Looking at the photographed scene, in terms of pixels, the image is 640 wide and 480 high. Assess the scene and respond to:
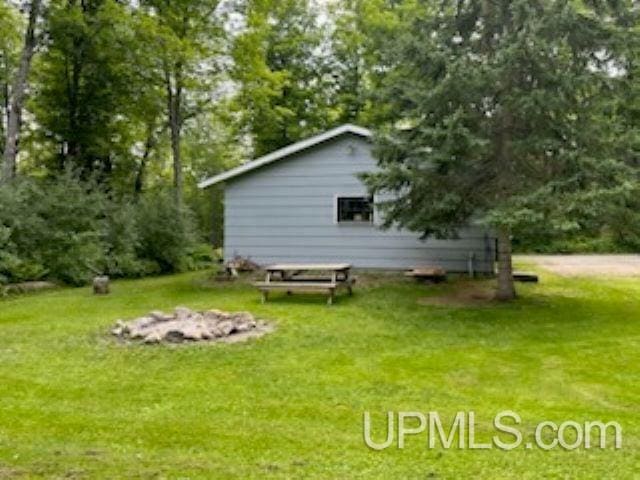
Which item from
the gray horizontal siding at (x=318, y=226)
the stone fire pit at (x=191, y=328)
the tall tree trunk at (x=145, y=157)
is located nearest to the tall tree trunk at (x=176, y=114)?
the tall tree trunk at (x=145, y=157)

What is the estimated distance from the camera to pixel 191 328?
313 inches

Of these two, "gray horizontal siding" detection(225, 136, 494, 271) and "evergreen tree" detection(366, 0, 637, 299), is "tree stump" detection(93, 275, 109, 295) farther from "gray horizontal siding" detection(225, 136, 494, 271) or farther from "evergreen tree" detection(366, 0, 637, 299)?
"evergreen tree" detection(366, 0, 637, 299)

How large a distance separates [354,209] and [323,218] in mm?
766

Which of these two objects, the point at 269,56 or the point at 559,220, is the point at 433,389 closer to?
the point at 559,220

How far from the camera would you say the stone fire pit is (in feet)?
25.5

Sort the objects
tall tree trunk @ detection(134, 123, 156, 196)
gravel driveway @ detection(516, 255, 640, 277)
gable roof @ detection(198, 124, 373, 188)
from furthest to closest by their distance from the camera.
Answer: tall tree trunk @ detection(134, 123, 156, 196) < gravel driveway @ detection(516, 255, 640, 277) < gable roof @ detection(198, 124, 373, 188)

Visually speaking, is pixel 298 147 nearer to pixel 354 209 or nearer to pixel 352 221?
pixel 354 209

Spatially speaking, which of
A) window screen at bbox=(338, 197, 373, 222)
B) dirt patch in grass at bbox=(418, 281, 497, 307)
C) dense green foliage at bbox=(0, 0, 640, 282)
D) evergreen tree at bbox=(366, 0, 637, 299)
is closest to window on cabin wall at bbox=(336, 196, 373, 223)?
window screen at bbox=(338, 197, 373, 222)

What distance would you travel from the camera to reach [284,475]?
3699 millimetres

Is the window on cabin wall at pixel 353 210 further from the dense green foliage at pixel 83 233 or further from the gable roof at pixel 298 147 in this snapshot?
the dense green foliage at pixel 83 233

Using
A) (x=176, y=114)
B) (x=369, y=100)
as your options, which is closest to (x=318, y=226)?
(x=369, y=100)

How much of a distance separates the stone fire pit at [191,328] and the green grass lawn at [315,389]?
303 mm

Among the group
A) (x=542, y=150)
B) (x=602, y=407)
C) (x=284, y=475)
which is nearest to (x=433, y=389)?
(x=602, y=407)

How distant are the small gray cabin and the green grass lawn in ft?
12.2
